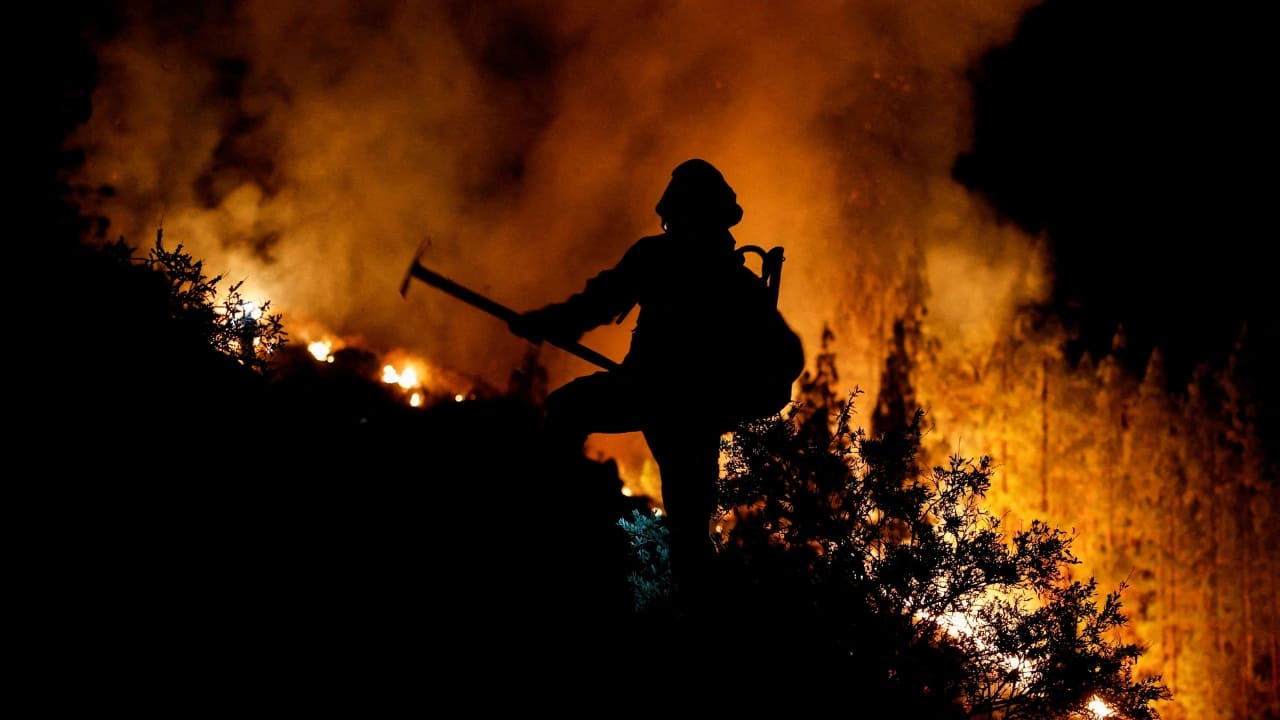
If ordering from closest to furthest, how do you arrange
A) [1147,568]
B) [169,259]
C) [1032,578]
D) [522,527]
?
[1032,578]
[522,527]
[169,259]
[1147,568]

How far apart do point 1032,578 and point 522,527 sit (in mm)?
5379

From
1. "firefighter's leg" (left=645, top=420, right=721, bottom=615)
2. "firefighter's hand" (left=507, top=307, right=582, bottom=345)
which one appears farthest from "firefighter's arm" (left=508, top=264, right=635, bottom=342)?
"firefighter's leg" (left=645, top=420, right=721, bottom=615)

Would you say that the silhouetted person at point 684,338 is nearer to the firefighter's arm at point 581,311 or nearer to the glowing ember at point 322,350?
the firefighter's arm at point 581,311

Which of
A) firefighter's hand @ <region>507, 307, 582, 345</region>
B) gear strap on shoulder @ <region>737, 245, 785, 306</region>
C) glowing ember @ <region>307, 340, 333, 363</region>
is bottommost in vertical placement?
firefighter's hand @ <region>507, 307, 582, 345</region>

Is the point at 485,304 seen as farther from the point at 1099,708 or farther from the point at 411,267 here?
the point at 1099,708

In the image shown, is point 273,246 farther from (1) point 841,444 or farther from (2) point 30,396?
(1) point 841,444

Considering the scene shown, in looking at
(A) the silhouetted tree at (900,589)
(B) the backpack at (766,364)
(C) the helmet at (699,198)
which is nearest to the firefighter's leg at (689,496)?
(B) the backpack at (766,364)

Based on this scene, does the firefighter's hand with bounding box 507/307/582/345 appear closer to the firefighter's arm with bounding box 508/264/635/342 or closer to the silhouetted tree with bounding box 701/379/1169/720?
the firefighter's arm with bounding box 508/264/635/342

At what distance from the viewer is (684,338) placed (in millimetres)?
4559

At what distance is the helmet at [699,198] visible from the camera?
4730 millimetres

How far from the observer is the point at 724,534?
8.07 metres

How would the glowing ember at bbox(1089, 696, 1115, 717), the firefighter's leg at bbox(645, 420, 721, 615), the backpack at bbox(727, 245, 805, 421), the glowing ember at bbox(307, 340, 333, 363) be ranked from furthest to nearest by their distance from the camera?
the glowing ember at bbox(307, 340, 333, 363) < the glowing ember at bbox(1089, 696, 1115, 717) < the firefighter's leg at bbox(645, 420, 721, 615) < the backpack at bbox(727, 245, 805, 421)

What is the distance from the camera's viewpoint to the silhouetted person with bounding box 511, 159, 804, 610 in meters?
4.54

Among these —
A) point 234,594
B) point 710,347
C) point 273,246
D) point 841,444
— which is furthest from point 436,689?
point 273,246
